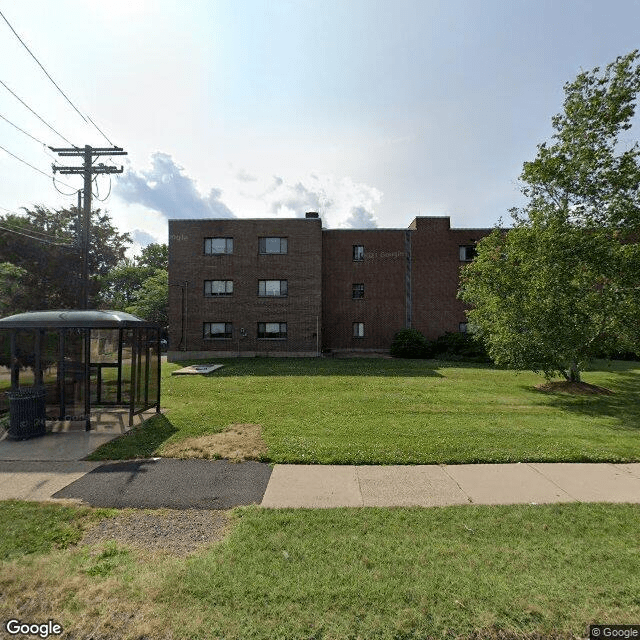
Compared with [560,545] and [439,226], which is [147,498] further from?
[439,226]

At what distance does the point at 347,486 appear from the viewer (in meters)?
5.93

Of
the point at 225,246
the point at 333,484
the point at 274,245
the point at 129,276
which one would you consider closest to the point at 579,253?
the point at 333,484

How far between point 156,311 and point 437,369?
118 feet

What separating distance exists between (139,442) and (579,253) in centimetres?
1655

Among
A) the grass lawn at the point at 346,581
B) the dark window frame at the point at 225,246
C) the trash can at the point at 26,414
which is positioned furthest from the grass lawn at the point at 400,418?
the dark window frame at the point at 225,246

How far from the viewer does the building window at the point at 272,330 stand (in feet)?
91.9

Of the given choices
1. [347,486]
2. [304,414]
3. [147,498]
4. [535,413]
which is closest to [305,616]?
[347,486]

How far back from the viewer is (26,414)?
27.6 ft

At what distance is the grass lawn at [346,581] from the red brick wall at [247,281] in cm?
2320

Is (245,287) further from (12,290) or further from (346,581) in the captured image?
(346,581)

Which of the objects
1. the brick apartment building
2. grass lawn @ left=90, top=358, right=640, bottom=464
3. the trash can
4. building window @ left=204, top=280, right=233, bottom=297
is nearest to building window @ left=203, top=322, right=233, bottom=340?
the brick apartment building

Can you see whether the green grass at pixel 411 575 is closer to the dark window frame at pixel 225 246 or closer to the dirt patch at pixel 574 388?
the dirt patch at pixel 574 388

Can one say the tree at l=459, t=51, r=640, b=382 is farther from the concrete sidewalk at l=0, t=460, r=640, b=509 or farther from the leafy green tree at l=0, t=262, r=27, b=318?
the leafy green tree at l=0, t=262, r=27, b=318

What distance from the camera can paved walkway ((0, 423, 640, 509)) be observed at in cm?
542
